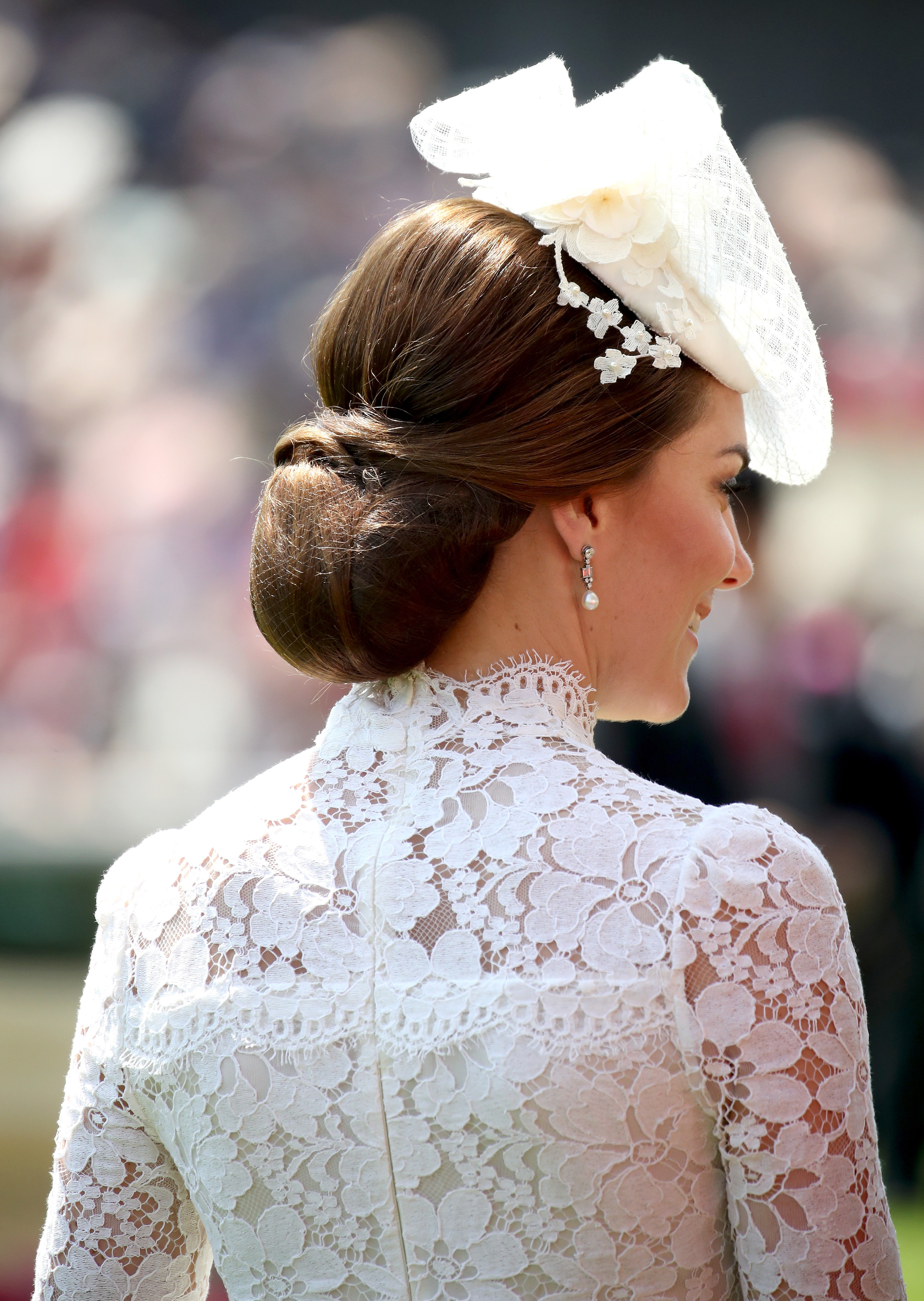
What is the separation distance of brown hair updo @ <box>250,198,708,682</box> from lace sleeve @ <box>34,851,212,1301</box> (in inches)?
12.5

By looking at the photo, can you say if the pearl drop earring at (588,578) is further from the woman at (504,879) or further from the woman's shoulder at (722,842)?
the woman's shoulder at (722,842)

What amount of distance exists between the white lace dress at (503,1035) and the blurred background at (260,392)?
2774 mm

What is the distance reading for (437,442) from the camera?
3.60 ft

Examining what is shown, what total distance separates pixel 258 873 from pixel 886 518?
11.6ft

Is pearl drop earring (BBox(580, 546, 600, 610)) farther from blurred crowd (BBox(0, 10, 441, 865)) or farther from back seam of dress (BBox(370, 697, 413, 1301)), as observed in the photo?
blurred crowd (BBox(0, 10, 441, 865))

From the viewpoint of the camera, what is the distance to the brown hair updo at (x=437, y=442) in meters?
1.09

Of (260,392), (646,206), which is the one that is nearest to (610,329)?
(646,206)

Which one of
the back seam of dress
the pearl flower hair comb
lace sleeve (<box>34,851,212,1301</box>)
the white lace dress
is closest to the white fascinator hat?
the pearl flower hair comb

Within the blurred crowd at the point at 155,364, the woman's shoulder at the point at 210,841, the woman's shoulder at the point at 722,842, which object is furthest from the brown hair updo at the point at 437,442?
the blurred crowd at the point at 155,364

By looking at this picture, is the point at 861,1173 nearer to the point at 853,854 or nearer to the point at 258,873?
the point at 258,873

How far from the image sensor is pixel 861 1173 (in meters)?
0.94

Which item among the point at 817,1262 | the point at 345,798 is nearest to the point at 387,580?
the point at 345,798

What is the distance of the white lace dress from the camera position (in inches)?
36.7

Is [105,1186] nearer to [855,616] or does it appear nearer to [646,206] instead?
[646,206]
